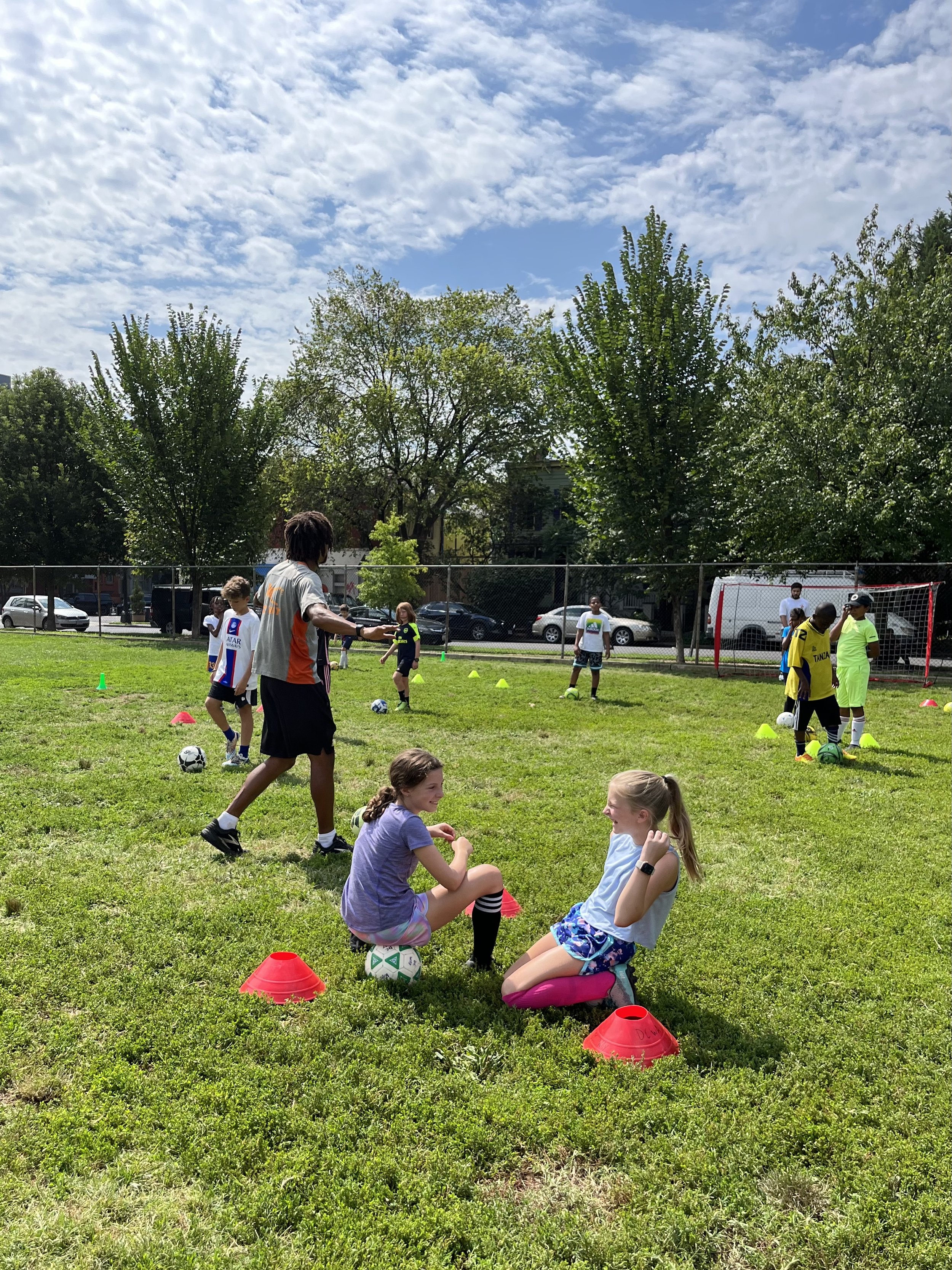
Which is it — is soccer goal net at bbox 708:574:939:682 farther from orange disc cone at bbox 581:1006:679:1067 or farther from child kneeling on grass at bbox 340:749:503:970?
→ orange disc cone at bbox 581:1006:679:1067

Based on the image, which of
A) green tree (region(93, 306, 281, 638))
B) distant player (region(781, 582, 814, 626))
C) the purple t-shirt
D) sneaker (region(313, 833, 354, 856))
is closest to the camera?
the purple t-shirt

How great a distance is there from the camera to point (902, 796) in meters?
7.23

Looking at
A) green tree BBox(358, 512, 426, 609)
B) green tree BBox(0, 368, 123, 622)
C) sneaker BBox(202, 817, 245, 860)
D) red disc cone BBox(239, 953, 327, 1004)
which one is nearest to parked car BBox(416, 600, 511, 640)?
green tree BBox(358, 512, 426, 609)

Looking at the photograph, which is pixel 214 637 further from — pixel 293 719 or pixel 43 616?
pixel 43 616

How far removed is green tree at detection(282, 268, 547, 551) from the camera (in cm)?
3700

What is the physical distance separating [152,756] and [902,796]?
7.12m

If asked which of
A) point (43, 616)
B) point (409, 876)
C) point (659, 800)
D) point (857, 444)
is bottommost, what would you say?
point (43, 616)

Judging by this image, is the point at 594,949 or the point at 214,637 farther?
the point at 214,637

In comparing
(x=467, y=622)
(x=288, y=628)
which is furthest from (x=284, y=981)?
(x=467, y=622)

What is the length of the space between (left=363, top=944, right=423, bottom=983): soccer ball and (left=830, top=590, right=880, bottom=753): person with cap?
7.00 metres

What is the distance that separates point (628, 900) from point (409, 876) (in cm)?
99

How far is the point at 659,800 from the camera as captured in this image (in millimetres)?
3400

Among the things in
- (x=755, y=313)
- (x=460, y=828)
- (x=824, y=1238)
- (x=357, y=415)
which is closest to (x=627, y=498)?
(x=755, y=313)

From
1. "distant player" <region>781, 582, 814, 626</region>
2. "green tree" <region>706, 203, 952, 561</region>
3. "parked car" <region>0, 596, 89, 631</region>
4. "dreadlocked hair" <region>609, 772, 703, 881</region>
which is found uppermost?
"green tree" <region>706, 203, 952, 561</region>
